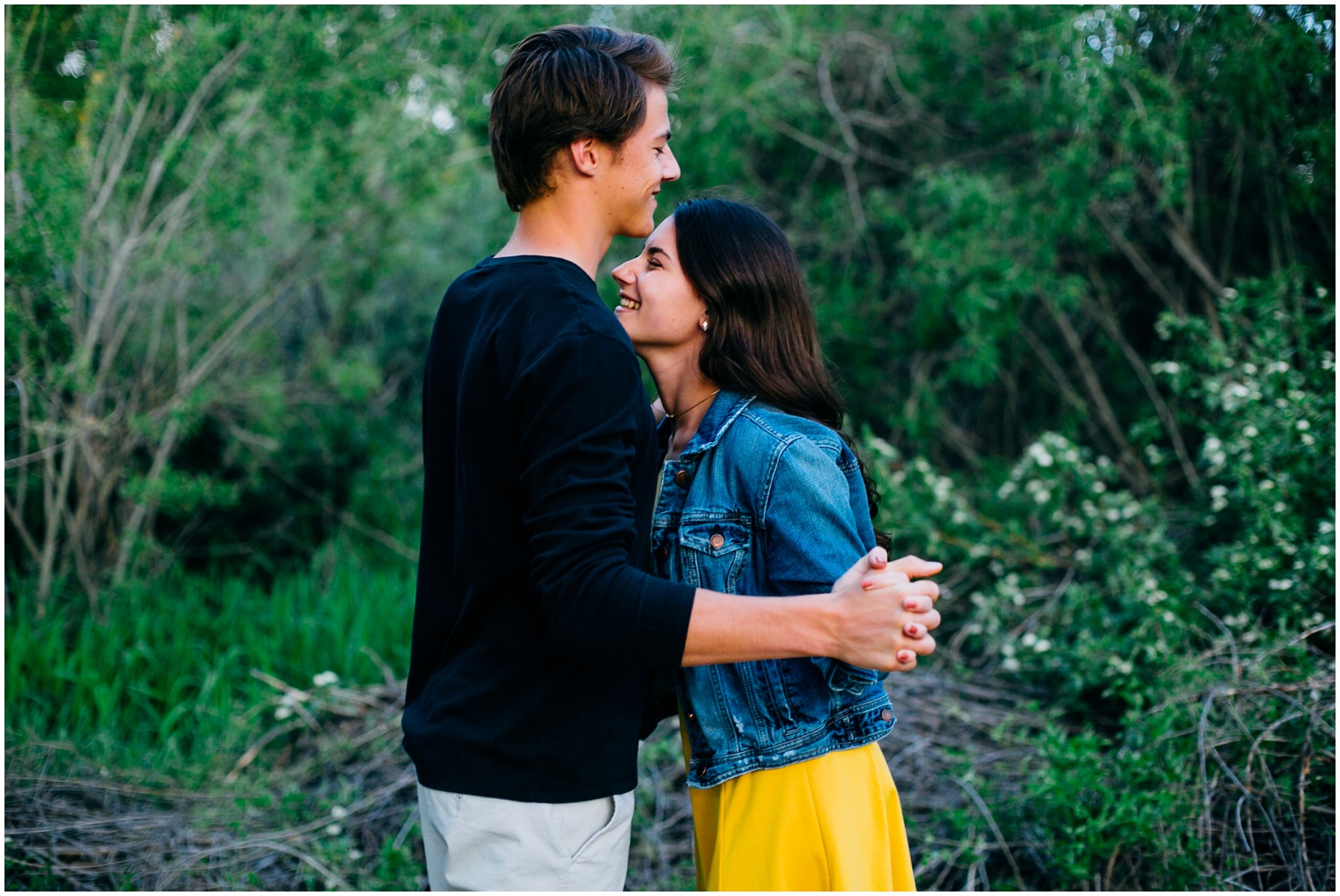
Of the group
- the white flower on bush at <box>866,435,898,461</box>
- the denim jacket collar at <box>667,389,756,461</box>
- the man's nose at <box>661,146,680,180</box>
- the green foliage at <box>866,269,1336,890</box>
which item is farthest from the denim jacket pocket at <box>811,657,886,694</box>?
the white flower on bush at <box>866,435,898,461</box>

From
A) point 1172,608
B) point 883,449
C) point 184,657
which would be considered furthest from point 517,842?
point 184,657

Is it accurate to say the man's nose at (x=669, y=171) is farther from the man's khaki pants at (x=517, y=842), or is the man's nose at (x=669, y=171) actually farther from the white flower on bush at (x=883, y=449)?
the white flower on bush at (x=883, y=449)

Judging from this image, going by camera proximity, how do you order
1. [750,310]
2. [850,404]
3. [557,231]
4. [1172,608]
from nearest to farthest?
1. [557,231]
2. [750,310]
3. [1172,608]
4. [850,404]

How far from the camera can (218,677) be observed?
4.30 meters

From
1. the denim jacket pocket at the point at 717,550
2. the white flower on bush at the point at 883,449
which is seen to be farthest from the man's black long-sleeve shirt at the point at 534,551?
the white flower on bush at the point at 883,449

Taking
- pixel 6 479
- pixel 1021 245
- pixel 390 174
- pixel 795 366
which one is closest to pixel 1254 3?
pixel 1021 245

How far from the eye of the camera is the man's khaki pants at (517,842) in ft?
5.25

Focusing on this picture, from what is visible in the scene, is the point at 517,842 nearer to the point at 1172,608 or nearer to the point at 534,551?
the point at 534,551

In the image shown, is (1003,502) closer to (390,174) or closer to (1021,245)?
(1021,245)

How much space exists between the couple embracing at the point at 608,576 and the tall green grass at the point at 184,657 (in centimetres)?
255

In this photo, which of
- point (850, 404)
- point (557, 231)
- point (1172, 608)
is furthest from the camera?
point (850, 404)

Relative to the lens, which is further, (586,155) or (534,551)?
(586,155)

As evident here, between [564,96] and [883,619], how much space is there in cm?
95

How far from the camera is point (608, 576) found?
1408 millimetres
